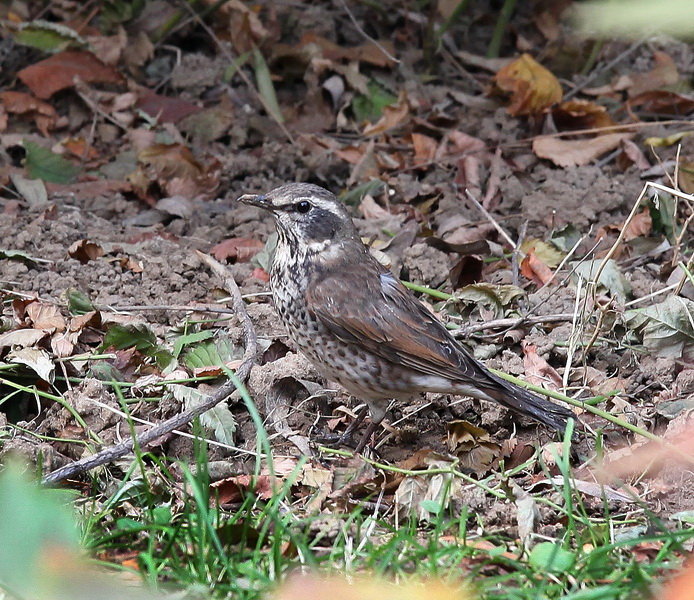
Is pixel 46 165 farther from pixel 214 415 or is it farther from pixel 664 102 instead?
pixel 664 102

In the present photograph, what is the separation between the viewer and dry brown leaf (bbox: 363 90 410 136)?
6969mm

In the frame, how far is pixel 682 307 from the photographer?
454 cm

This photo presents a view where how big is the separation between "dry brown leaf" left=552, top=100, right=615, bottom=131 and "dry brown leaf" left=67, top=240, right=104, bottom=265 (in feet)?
11.3

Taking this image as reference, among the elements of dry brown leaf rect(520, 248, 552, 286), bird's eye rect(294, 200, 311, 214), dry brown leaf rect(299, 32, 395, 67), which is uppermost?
bird's eye rect(294, 200, 311, 214)

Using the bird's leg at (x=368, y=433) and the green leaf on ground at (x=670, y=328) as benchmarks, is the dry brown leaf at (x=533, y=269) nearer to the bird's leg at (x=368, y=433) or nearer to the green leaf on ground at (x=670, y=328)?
the green leaf on ground at (x=670, y=328)

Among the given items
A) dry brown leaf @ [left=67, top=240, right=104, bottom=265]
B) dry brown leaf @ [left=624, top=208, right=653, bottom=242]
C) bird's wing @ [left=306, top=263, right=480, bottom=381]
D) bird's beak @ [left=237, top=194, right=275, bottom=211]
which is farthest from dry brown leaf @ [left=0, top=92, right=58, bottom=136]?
dry brown leaf @ [left=624, top=208, right=653, bottom=242]

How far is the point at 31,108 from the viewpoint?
22.3 ft

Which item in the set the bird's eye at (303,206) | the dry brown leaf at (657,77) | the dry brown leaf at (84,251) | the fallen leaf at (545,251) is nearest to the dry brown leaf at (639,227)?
the fallen leaf at (545,251)

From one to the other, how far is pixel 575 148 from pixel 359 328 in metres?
3.02

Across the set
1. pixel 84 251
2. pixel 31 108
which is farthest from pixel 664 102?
pixel 31 108

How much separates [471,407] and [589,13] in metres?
3.59

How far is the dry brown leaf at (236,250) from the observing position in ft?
18.3

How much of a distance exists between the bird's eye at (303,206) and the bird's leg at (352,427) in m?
0.99

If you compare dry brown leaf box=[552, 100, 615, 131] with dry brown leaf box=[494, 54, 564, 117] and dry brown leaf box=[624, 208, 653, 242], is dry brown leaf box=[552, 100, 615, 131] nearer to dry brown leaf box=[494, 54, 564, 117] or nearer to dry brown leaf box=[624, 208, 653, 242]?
dry brown leaf box=[494, 54, 564, 117]
